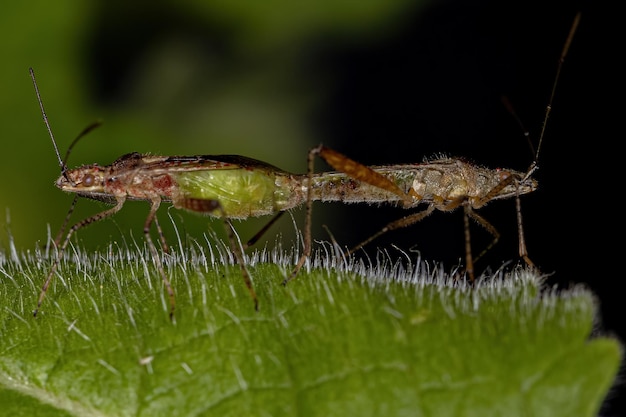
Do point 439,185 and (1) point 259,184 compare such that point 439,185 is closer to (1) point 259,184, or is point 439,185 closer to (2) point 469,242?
(2) point 469,242

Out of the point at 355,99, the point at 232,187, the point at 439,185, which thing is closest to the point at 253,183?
the point at 232,187

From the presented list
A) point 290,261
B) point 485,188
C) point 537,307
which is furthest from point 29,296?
point 485,188

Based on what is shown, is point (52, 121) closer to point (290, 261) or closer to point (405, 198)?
point (405, 198)

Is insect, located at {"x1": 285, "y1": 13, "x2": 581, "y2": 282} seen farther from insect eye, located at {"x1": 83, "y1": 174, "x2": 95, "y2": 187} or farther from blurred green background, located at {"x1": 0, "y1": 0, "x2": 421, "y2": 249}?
insect eye, located at {"x1": 83, "y1": 174, "x2": 95, "y2": 187}

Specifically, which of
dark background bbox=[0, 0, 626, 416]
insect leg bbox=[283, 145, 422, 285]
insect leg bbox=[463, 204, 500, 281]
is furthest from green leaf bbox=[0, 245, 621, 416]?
dark background bbox=[0, 0, 626, 416]

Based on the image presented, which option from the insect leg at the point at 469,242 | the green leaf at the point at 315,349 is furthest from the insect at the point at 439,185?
the green leaf at the point at 315,349
